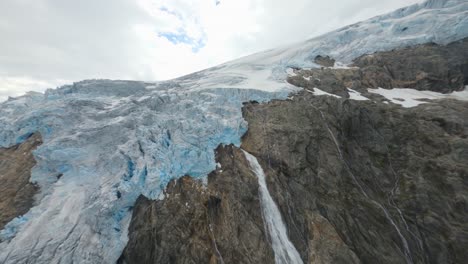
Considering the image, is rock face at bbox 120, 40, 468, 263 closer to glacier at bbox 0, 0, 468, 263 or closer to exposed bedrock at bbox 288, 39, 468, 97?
glacier at bbox 0, 0, 468, 263

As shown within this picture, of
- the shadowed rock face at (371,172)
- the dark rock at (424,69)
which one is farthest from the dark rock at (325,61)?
the shadowed rock face at (371,172)

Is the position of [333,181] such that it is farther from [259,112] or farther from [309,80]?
[309,80]

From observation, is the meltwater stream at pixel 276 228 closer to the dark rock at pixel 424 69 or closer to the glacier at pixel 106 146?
the glacier at pixel 106 146

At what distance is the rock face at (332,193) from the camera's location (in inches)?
471

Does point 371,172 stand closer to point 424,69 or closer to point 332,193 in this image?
point 332,193

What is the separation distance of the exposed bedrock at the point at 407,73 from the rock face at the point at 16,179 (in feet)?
74.1

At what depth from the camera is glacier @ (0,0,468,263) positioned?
11.2 m

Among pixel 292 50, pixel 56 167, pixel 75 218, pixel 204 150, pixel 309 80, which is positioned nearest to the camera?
pixel 75 218

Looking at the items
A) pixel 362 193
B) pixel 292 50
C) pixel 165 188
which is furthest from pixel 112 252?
pixel 292 50

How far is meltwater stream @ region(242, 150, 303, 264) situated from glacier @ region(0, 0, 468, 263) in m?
3.33

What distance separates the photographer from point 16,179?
45.2 ft

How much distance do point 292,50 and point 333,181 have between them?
90.4 ft

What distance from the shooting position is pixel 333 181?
→ 14.6m

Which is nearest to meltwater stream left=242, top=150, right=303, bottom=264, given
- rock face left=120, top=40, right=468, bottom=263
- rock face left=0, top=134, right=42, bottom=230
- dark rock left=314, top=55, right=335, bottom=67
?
rock face left=120, top=40, right=468, bottom=263
